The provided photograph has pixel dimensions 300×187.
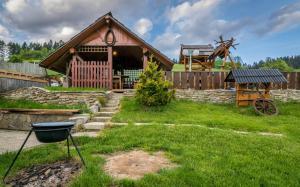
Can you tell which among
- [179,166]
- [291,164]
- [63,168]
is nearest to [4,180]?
[63,168]

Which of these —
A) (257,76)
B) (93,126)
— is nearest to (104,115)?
(93,126)

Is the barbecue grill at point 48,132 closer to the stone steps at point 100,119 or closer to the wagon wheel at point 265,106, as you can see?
the stone steps at point 100,119

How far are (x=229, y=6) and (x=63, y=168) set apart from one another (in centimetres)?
1342

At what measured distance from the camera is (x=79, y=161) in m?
4.78

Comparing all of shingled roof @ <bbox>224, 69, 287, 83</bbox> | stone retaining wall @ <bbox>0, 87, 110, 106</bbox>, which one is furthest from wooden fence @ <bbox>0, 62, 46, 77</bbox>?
shingled roof @ <bbox>224, 69, 287, 83</bbox>

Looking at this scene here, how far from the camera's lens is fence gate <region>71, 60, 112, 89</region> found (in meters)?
13.9

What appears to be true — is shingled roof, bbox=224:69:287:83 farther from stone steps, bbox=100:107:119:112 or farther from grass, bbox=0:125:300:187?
stone steps, bbox=100:107:119:112

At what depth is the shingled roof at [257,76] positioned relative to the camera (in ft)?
38.2

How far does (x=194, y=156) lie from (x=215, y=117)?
477 centimetres

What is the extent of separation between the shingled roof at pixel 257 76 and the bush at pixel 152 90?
3728mm

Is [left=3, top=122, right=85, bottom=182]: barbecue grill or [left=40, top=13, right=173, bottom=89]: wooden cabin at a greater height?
[left=40, top=13, right=173, bottom=89]: wooden cabin

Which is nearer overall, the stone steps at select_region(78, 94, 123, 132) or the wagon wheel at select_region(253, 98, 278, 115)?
the stone steps at select_region(78, 94, 123, 132)

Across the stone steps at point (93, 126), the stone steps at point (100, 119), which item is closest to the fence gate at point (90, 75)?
the stone steps at point (100, 119)

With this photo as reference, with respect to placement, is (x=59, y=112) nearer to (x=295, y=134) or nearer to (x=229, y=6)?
(x=295, y=134)
